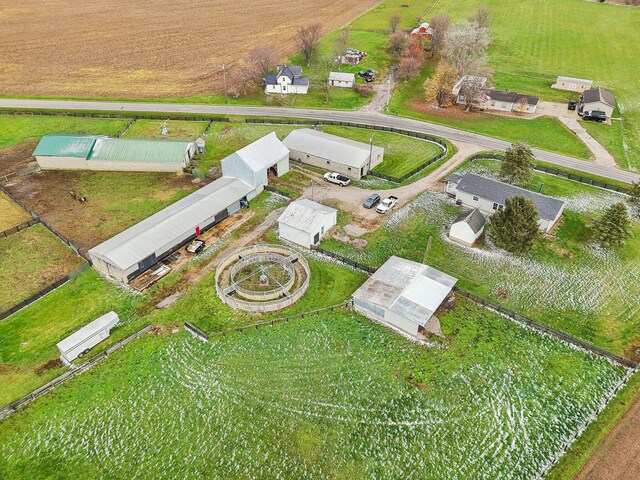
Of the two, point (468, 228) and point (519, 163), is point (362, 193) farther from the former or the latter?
point (519, 163)

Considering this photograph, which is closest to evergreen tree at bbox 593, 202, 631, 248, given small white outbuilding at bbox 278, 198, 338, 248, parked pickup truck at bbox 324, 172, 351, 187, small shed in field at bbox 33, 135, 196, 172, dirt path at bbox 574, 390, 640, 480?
dirt path at bbox 574, 390, 640, 480

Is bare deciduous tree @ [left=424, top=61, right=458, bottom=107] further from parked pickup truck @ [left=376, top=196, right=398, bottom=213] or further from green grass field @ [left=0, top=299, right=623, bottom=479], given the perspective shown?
green grass field @ [left=0, top=299, right=623, bottom=479]

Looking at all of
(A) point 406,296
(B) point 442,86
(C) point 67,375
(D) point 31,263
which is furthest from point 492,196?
(D) point 31,263

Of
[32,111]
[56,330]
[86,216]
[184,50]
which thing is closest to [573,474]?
[56,330]

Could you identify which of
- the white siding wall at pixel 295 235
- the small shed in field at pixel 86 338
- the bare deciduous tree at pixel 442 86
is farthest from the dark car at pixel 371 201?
the bare deciduous tree at pixel 442 86

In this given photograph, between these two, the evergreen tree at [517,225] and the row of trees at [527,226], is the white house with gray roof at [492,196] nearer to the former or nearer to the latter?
the row of trees at [527,226]

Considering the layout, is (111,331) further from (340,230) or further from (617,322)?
(617,322)

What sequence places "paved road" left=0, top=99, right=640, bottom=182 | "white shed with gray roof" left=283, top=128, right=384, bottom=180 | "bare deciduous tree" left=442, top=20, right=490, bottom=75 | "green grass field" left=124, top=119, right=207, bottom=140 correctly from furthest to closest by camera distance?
"bare deciduous tree" left=442, top=20, right=490, bottom=75
"paved road" left=0, top=99, right=640, bottom=182
"green grass field" left=124, top=119, right=207, bottom=140
"white shed with gray roof" left=283, top=128, right=384, bottom=180
